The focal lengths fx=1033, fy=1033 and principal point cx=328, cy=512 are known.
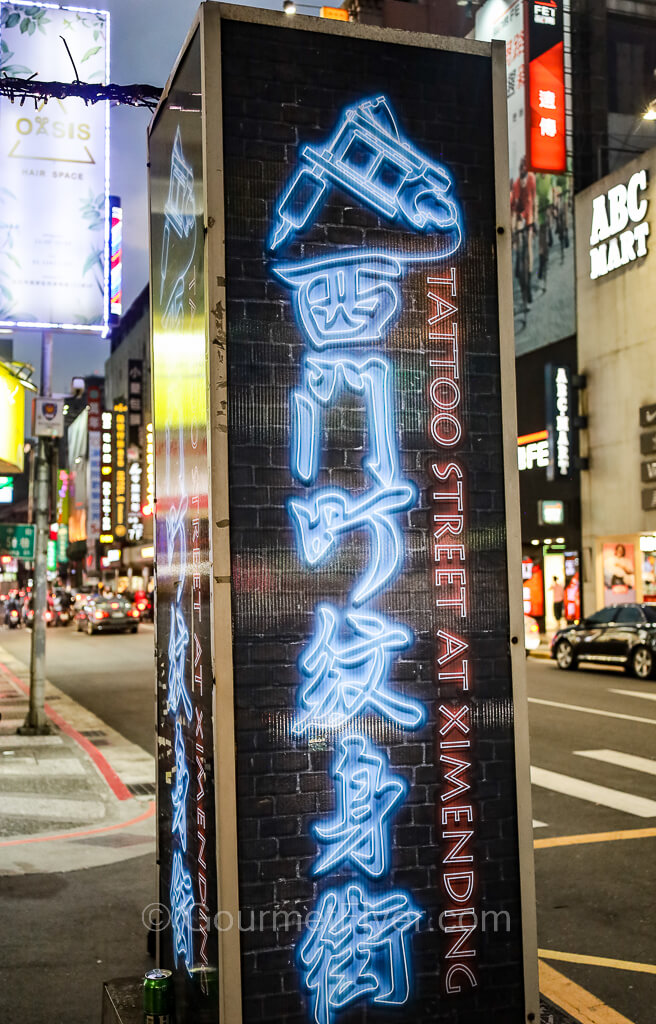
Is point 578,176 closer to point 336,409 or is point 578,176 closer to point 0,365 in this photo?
point 0,365

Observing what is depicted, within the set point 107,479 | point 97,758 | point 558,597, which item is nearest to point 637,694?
point 97,758

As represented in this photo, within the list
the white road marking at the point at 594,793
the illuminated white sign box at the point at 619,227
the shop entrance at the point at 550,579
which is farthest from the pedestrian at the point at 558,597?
the white road marking at the point at 594,793

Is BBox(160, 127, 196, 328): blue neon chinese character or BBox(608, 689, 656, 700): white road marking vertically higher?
BBox(160, 127, 196, 328): blue neon chinese character

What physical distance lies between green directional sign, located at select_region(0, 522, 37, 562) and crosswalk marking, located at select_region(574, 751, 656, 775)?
776cm

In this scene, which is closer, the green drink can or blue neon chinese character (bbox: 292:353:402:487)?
blue neon chinese character (bbox: 292:353:402:487)

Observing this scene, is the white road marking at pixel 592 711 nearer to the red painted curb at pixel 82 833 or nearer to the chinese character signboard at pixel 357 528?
the red painted curb at pixel 82 833

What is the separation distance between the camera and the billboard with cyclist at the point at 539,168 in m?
31.3

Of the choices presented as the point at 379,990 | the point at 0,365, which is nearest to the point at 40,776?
the point at 0,365

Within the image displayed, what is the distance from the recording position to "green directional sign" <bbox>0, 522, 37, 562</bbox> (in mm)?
14305

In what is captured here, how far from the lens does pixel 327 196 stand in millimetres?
4109

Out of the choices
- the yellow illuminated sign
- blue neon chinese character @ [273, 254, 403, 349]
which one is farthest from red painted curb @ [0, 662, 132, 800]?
blue neon chinese character @ [273, 254, 403, 349]

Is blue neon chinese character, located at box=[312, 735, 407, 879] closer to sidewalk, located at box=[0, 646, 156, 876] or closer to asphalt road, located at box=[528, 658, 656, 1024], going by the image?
asphalt road, located at box=[528, 658, 656, 1024]

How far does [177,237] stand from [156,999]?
3.24 m

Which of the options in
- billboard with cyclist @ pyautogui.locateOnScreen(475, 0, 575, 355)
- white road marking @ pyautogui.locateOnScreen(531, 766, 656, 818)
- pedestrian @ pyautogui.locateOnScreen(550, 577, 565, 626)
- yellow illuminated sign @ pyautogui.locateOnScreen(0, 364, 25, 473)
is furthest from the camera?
pedestrian @ pyautogui.locateOnScreen(550, 577, 565, 626)
